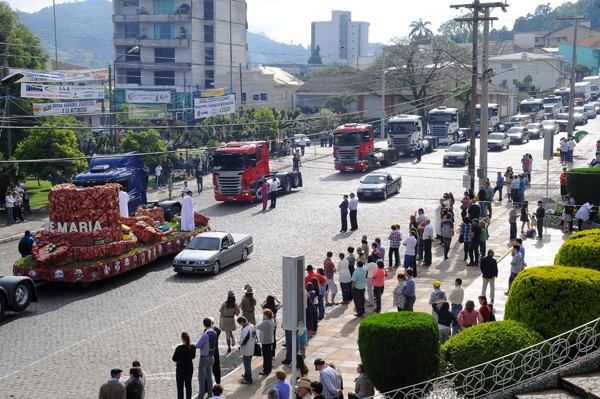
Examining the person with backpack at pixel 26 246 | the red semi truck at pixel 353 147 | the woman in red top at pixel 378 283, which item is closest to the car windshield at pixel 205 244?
the person with backpack at pixel 26 246

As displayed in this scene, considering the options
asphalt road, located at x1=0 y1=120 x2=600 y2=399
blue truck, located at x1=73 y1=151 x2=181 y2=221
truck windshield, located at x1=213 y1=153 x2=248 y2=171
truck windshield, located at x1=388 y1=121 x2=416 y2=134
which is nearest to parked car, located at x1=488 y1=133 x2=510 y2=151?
truck windshield, located at x1=388 y1=121 x2=416 y2=134

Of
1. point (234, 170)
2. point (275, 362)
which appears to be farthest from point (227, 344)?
point (234, 170)

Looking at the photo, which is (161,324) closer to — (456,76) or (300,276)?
(300,276)

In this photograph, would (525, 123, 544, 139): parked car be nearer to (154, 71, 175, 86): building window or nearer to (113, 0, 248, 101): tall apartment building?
(113, 0, 248, 101): tall apartment building

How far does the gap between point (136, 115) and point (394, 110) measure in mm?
30223

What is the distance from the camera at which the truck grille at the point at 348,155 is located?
159 ft

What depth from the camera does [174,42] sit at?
104 meters

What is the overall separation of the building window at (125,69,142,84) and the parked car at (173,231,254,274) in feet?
266

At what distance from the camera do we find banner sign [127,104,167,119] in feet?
195

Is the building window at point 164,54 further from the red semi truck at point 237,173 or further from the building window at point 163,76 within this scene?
the red semi truck at point 237,173

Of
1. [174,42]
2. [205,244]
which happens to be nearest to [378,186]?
[205,244]

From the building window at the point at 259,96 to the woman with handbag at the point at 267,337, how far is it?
77964 millimetres

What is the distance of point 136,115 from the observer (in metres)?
59.5

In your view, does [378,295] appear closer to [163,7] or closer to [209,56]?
[209,56]
